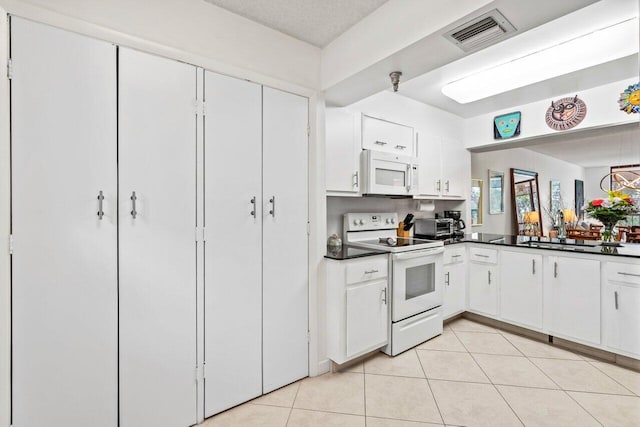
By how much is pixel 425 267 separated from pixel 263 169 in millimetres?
1776

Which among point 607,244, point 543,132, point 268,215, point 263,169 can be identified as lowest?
point 607,244

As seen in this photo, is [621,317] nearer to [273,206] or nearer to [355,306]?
[355,306]

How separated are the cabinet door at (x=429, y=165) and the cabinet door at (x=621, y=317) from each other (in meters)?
1.71

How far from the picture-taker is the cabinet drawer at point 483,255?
3164 millimetres

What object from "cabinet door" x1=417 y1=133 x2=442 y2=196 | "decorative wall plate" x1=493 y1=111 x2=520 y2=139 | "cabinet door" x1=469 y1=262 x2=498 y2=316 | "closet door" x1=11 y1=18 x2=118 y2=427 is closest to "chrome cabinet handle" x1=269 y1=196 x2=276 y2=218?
"closet door" x1=11 y1=18 x2=118 y2=427

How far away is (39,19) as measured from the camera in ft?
4.39

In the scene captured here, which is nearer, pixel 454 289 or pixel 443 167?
pixel 454 289

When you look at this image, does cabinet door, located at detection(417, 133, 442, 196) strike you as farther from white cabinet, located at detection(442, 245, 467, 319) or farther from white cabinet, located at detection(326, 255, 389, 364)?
white cabinet, located at detection(326, 255, 389, 364)

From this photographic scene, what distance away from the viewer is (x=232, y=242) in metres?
1.88

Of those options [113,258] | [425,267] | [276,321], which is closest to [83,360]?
[113,258]

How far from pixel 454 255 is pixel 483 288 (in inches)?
18.7

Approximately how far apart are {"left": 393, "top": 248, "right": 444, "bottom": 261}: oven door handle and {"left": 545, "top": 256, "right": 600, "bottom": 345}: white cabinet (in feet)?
3.25

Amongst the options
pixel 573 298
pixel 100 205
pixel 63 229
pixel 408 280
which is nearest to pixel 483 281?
pixel 573 298

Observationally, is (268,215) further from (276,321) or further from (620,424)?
(620,424)
